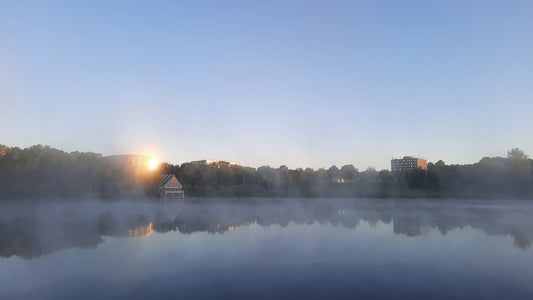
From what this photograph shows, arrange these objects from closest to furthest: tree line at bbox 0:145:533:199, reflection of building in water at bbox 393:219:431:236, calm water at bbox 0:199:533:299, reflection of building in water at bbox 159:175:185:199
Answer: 1. calm water at bbox 0:199:533:299
2. reflection of building in water at bbox 393:219:431:236
3. tree line at bbox 0:145:533:199
4. reflection of building in water at bbox 159:175:185:199

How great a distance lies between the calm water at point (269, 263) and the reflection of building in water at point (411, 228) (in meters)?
0.12

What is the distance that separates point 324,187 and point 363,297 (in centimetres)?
7216

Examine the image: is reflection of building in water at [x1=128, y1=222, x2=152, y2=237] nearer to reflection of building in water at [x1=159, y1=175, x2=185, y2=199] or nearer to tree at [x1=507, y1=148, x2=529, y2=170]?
reflection of building in water at [x1=159, y1=175, x2=185, y2=199]

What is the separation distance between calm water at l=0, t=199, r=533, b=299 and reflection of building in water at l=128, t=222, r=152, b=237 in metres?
0.07

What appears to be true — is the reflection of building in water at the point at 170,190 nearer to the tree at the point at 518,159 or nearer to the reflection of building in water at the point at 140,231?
the reflection of building in water at the point at 140,231

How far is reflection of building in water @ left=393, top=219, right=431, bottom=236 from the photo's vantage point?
65.6 ft

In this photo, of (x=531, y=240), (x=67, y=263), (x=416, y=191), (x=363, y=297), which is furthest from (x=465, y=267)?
(x=416, y=191)

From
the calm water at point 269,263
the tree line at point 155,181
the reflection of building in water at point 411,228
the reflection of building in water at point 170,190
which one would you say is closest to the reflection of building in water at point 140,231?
the calm water at point 269,263

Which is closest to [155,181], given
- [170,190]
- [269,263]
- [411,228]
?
[170,190]

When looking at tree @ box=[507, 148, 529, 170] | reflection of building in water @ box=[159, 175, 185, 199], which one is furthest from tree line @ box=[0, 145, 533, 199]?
reflection of building in water @ box=[159, 175, 185, 199]

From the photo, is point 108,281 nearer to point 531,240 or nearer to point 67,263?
point 67,263

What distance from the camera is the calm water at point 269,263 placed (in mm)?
9609

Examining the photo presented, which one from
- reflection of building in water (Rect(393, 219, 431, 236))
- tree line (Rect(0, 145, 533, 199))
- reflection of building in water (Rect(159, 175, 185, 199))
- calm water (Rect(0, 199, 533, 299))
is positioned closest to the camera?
calm water (Rect(0, 199, 533, 299))

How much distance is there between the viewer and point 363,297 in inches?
355
